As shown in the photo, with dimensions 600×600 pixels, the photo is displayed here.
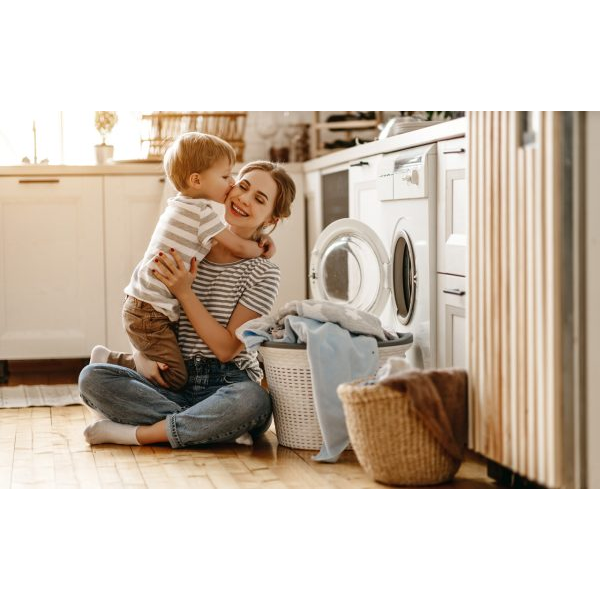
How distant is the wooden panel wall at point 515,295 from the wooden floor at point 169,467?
30cm

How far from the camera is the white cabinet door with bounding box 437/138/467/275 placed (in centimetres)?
233

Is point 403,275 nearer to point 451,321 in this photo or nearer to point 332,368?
point 451,321

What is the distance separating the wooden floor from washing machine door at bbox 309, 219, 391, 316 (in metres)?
0.53

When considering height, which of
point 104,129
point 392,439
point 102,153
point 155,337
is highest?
point 104,129

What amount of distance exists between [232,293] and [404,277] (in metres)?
0.51

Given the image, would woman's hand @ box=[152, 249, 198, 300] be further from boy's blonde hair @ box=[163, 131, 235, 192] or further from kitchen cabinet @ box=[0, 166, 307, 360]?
kitchen cabinet @ box=[0, 166, 307, 360]

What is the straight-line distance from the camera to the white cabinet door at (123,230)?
12.1 ft

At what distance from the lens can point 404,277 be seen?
276 centimetres

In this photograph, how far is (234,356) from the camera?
2574mm

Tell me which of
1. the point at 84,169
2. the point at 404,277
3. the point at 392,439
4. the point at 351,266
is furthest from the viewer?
the point at 84,169

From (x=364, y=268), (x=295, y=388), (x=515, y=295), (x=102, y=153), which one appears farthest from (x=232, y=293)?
(x=102, y=153)
